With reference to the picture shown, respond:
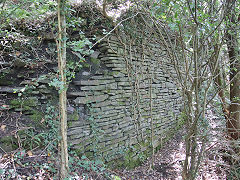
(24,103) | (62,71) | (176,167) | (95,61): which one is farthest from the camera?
(176,167)

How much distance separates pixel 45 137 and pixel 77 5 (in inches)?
105

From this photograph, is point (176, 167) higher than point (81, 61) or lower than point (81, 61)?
lower

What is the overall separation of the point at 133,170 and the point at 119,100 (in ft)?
4.76

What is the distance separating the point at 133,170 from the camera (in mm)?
3521

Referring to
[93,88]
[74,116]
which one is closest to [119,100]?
[93,88]

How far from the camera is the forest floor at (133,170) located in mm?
2000

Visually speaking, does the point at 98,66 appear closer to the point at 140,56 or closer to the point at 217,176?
the point at 140,56

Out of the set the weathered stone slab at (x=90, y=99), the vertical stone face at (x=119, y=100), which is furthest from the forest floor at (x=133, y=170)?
the weathered stone slab at (x=90, y=99)

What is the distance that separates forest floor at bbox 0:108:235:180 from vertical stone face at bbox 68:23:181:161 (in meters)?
0.36

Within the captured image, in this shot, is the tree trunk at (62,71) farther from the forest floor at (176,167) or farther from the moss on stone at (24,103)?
the forest floor at (176,167)

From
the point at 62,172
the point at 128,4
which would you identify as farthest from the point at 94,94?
the point at 128,4

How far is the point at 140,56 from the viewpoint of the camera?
409cm

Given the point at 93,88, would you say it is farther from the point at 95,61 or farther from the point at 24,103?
the point at 24,103

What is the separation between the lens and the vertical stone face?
9.78 ft
